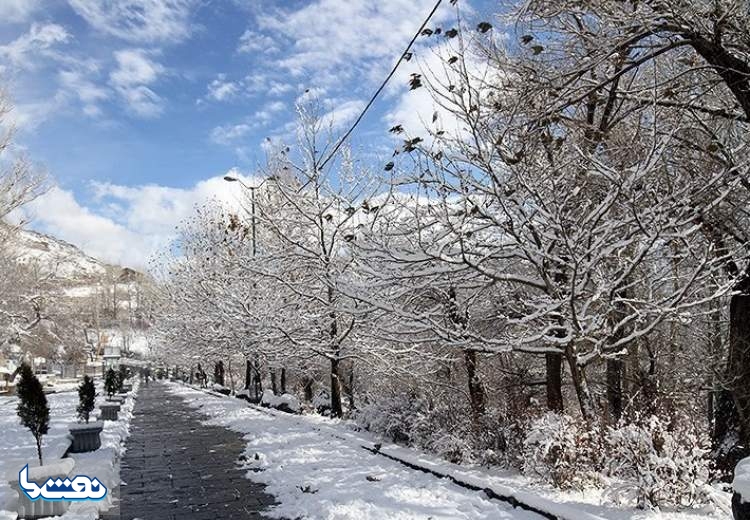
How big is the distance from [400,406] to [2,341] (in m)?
26.0

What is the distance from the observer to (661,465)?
Result: 6.21 meters

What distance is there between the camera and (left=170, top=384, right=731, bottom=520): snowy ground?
6477 mm

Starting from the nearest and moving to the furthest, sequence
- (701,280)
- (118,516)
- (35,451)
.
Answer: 1. (118,516)
2. (701,280)
3. (35,451)

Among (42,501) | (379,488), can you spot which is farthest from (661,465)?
(42,501)

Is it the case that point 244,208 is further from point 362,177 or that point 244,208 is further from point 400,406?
point 400,406

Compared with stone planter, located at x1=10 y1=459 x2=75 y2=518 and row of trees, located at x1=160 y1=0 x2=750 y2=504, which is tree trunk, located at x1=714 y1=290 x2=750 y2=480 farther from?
stone planter, located at x1=10 y1=459 x2=75 y2=518

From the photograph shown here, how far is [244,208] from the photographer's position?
74.1ft

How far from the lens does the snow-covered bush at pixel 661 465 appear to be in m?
6.22

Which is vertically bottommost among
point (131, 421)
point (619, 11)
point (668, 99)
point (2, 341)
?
point (131, 421)

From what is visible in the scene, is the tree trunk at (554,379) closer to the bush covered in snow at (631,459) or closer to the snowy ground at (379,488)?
the snowy ground at (379,488)

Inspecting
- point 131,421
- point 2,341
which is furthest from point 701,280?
point 2,341

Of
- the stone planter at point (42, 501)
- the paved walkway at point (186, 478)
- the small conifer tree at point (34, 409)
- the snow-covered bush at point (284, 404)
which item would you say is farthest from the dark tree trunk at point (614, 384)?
the small conifer tree at point (34, 409)

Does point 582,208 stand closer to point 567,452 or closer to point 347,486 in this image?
point 567,452

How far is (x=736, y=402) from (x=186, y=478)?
8.66m
